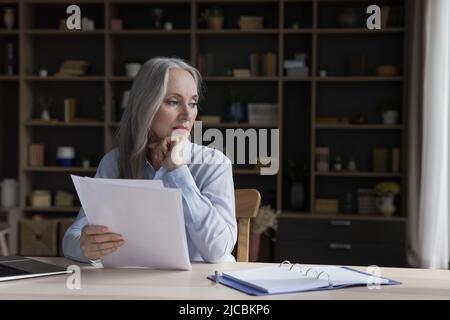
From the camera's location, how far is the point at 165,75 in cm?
193

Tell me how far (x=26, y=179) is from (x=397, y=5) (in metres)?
3.01

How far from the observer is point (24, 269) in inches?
57.8

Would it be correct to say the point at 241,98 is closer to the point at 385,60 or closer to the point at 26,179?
the point at 385,60

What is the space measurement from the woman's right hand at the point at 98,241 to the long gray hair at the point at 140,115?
46 centimetres

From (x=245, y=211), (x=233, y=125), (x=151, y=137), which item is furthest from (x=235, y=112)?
(x=245, y=211)

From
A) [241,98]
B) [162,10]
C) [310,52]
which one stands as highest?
[162,10]

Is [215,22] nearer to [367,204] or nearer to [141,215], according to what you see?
[367,204]

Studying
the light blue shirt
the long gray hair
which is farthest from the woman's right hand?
the long gray hair

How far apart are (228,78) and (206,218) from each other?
3114 mm

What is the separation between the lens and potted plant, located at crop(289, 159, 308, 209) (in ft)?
15.7

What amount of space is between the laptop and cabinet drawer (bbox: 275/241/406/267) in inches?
121

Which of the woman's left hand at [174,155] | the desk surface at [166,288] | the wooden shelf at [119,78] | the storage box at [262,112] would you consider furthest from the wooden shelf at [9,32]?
the desk surface at [166,288]

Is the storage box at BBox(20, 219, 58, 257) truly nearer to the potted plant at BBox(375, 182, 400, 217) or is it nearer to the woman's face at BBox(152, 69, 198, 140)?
the potted plant at BBox(375, 182, 400, 217)
